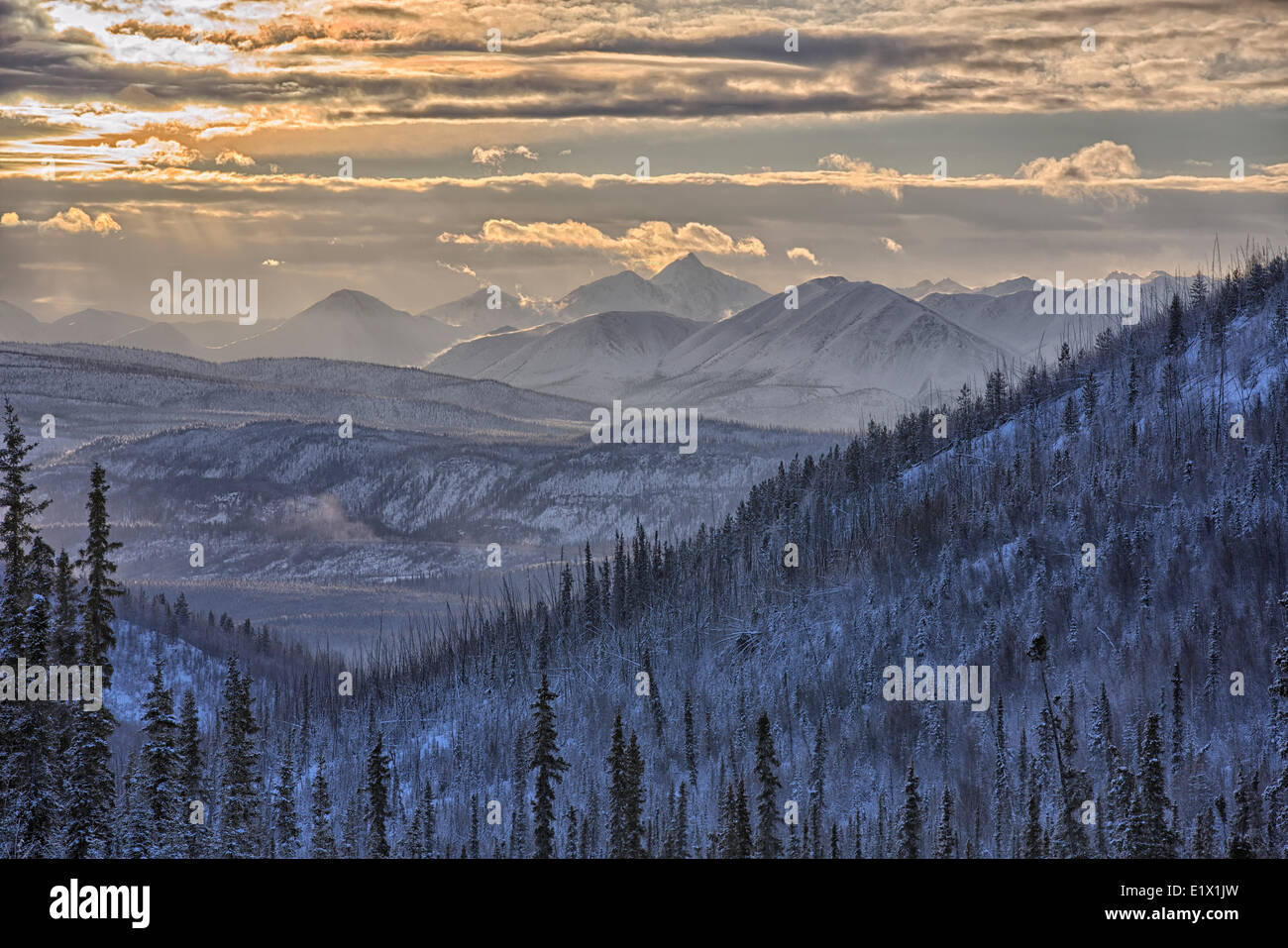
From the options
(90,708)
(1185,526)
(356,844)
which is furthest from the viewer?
(1185,526)

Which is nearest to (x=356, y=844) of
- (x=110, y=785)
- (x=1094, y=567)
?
(x=110, y=785)

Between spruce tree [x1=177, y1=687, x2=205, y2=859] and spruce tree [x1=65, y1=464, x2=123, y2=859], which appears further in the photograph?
spruce tree [x1=177, y1=687, x2=205, y2=859]

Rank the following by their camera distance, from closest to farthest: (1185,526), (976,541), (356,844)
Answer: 1. (356,844)
2. (1185,526)
3. (976,541)

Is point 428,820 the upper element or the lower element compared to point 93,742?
lower

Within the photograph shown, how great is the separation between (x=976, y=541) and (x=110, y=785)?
441 feet

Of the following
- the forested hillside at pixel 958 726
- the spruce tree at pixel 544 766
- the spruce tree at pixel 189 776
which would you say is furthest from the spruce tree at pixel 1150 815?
the spruce tree at pixel 189 776

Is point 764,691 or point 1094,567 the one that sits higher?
point 1094,567

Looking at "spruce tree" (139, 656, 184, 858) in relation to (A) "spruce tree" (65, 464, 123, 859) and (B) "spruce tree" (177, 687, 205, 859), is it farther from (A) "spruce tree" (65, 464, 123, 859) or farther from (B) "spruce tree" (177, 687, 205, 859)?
(A) "spruce tree" (65, 464, 123, 859)

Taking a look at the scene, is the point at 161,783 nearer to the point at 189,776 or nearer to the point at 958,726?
the point at 189,776

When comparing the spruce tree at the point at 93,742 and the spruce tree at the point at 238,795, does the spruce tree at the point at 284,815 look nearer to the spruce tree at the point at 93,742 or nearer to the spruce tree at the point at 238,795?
the spruce tree at the point at 238,795

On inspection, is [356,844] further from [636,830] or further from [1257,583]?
[1257,583]

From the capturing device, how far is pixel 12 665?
73.9m

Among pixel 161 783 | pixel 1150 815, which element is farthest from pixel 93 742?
pixel 1150 815

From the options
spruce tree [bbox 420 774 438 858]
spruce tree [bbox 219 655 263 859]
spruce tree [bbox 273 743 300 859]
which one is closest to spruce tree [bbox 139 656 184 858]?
spruce tree [bbox 219 655 263 859]
